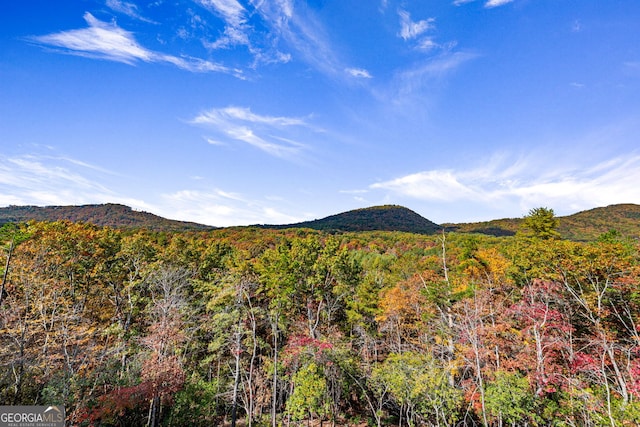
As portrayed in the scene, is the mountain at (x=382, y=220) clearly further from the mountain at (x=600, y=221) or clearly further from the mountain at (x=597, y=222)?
the mountain at (x=600, y=221)

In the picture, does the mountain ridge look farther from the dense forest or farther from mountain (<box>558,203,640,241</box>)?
the dense forest

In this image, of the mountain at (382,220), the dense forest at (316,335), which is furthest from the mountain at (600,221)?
the dense forest at (316,335)

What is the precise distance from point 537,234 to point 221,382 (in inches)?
1159

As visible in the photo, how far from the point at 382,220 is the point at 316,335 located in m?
112

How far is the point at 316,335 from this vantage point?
76.8 ft

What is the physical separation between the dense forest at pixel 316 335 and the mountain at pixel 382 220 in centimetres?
8464

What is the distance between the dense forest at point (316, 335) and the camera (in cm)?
1395

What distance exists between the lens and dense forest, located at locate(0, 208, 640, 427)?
14.0 metres

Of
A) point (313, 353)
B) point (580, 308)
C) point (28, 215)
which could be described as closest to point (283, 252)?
point (313, 353)

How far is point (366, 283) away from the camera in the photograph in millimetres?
25688

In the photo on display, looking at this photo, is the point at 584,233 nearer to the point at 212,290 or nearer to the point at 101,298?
the point at 212,290

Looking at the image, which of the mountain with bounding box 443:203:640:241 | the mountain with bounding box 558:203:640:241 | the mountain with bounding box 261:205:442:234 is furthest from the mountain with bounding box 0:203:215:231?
the mountain with bounding box 558:203:640:241

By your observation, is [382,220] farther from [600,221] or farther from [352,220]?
[600,221]

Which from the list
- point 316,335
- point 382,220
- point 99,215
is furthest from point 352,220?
point 316,335
